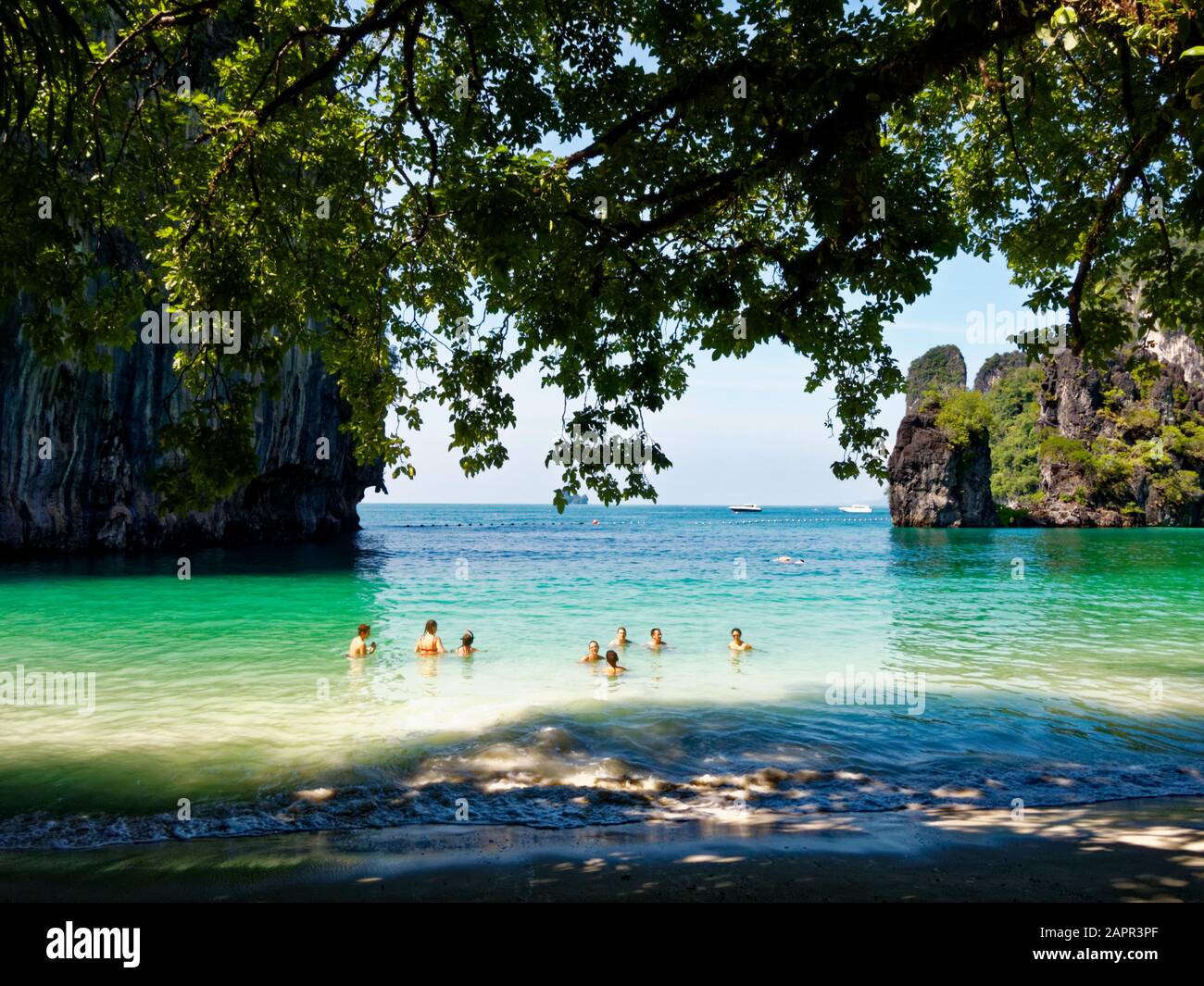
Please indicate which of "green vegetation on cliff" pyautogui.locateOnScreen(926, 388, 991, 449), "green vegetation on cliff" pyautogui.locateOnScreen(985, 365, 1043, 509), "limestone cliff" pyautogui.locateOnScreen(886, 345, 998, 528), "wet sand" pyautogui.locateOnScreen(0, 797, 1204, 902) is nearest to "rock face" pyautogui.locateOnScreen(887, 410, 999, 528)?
"limestone cliff" pyautogui.locateOnScreen(886, 345, 998, 528)

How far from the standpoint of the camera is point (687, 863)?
5.75 metres

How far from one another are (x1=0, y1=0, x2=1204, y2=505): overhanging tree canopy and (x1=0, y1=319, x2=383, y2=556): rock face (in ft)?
56.9

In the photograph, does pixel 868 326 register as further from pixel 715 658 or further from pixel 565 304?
pixel 715 658

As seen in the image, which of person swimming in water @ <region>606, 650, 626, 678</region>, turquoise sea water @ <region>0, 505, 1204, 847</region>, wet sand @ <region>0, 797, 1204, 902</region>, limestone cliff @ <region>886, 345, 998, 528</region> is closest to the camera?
wet sand @ <region>0, 797, 1204, 902</region>

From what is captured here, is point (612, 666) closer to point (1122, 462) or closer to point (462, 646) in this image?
point (462, 646)

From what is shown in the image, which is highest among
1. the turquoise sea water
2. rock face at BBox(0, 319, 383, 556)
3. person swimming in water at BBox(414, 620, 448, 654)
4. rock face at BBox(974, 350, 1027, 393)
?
rock face at BBox(974, 350, 1027, 393)

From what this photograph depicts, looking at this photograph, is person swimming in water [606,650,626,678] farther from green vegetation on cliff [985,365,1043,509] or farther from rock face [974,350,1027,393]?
rock face [974,350,1027,393]

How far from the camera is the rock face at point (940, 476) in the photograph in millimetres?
83062

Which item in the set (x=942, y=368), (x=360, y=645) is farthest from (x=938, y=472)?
(x=942, y=368)

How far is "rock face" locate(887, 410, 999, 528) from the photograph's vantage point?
83.1 metres

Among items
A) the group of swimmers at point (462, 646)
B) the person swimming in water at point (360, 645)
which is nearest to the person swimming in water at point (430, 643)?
the group of swimmers at point (462, 646)

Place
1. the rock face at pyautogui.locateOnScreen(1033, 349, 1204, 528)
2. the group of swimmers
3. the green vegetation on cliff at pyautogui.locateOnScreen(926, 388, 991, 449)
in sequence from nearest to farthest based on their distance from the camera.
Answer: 1. the group of swimmers
2. the green vegetation on cliff at pyautogui.locateOnScreen(926, 388, 991, 449)
3. the rock face at pyautogui.locateOnScreen(1033, 349, 1204, 528)
